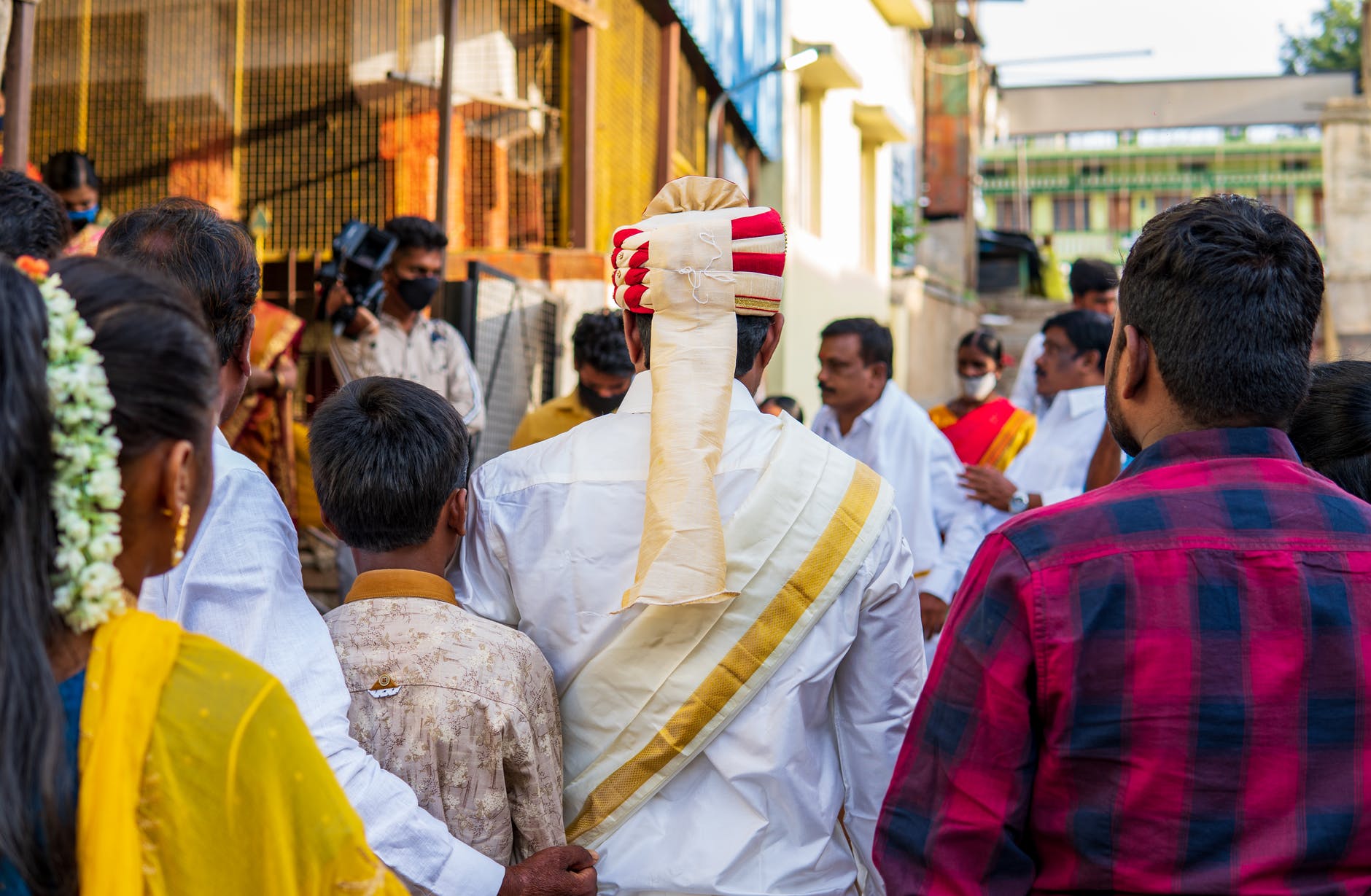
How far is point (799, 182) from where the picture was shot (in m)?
15.2

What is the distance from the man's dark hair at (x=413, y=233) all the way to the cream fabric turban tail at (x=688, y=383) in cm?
327

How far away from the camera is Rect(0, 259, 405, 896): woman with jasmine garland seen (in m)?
1.22

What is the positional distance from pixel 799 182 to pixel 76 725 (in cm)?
1442

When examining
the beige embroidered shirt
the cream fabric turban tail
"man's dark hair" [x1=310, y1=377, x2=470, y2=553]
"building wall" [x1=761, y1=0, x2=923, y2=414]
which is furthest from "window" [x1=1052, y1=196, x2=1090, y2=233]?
the beige embroidered shirt

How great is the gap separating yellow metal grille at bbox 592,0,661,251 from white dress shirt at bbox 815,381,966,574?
4.14 metres

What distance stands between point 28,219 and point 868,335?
3261 millimetres

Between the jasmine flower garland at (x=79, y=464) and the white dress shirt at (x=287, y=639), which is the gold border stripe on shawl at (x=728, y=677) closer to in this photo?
the white dress shirt at (x=287, y=639)

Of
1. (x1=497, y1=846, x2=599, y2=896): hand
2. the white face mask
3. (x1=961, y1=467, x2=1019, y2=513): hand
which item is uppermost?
the white face mask

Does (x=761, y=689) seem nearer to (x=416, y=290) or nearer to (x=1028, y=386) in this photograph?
(x=416, y=290)

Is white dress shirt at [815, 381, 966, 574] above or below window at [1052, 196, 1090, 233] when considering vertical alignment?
below

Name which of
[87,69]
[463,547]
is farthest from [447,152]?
[463,547]

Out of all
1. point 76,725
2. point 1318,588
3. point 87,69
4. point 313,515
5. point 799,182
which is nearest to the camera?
point 76,725

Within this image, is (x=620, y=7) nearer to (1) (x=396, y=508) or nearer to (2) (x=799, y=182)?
(2) (x=799, y=182)

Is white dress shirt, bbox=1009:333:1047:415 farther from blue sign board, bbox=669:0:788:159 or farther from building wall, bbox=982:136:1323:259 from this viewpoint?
building wall, bbox=982:136:1323:259
